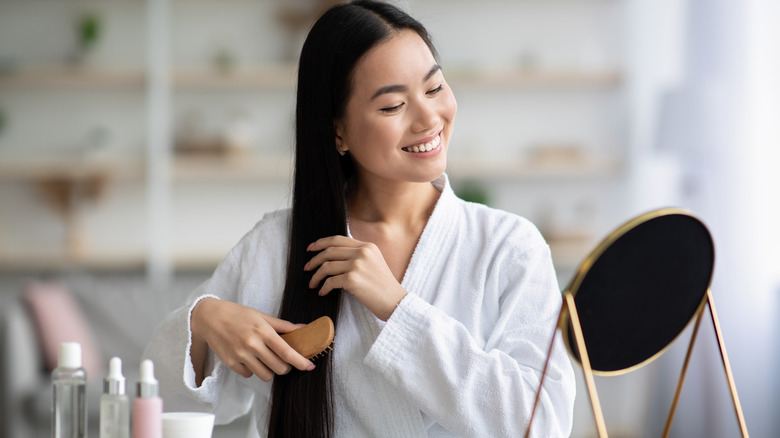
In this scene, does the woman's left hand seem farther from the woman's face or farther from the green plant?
the green plant

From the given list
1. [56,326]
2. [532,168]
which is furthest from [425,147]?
[532,168]

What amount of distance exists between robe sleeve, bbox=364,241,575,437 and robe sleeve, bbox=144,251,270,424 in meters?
0.29

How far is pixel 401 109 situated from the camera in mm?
1377

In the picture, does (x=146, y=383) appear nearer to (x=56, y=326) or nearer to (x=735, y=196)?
(x=56, y=326)

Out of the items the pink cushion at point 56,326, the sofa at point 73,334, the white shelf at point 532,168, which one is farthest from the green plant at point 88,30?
the white shelf at point 532,168

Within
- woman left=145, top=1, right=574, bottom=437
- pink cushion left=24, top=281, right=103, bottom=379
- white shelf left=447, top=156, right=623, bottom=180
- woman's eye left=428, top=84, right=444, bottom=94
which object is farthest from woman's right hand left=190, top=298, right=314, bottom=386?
white shelf left=447, top=156, right=623, bottom=180

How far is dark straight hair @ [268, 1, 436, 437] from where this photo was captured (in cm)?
133

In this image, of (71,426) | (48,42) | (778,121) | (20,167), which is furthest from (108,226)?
(71,426)

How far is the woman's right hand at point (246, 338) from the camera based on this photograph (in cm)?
125

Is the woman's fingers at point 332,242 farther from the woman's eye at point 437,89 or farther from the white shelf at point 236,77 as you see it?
the white shelf at point 236,77

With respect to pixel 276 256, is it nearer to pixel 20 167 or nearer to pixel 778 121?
pixel 778 121

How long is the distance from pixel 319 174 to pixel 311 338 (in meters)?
0.34

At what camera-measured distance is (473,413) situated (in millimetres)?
1222

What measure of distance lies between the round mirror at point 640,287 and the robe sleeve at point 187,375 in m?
0.65
